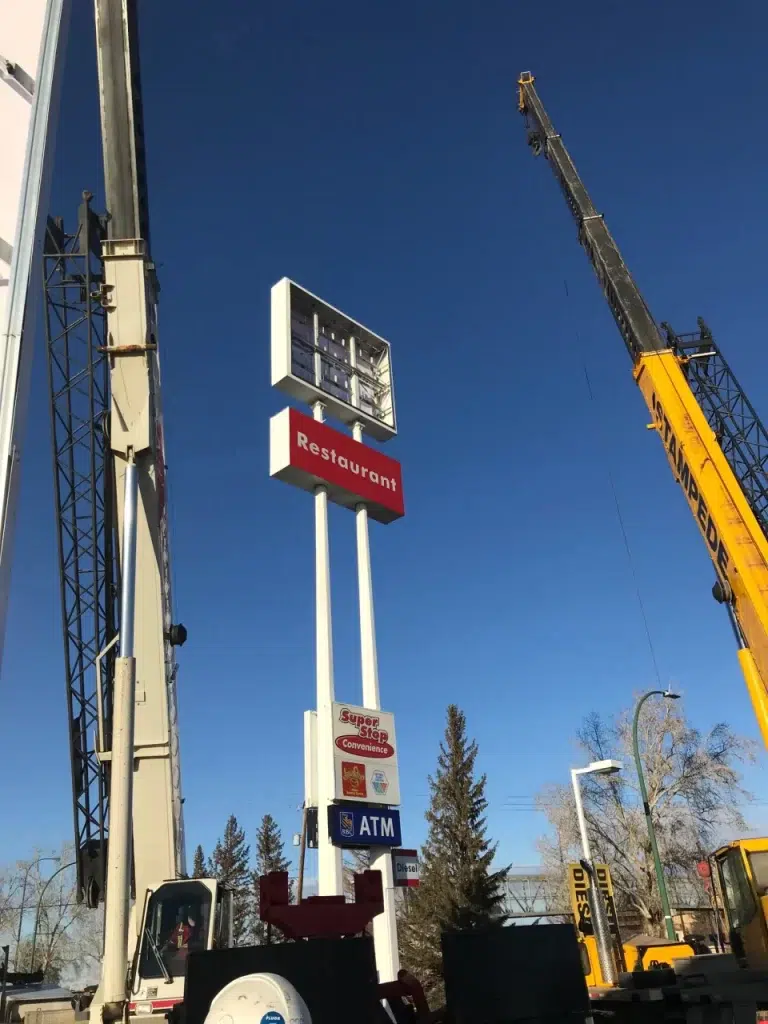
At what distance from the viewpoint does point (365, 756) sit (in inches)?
645

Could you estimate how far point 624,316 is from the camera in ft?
56.5

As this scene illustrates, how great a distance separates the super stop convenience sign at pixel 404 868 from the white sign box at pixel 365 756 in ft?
3.61

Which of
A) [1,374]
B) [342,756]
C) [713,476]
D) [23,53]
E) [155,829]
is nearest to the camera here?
[1,374]

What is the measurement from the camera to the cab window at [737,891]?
9625 mm

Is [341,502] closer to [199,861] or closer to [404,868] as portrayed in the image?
[404,868]

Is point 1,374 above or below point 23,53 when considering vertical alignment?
below

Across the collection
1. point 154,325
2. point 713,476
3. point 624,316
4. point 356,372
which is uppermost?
point 356,372

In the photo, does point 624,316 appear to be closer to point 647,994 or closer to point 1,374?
point 647,994

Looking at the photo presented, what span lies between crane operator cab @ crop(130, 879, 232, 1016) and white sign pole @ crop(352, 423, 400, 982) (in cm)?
506

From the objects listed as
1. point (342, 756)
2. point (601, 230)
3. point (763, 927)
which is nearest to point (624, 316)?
point (601, 230)

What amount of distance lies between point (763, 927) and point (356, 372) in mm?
16004

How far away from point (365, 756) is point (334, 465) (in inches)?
267

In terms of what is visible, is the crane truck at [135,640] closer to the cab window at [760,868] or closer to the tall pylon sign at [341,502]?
the tall pylon sign at [341,502]

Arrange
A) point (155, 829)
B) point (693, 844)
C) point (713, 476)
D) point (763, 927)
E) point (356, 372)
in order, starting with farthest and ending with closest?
point (693, 844), point (356, 372), point (713, 476), point (155, 829), point (763, 927)
